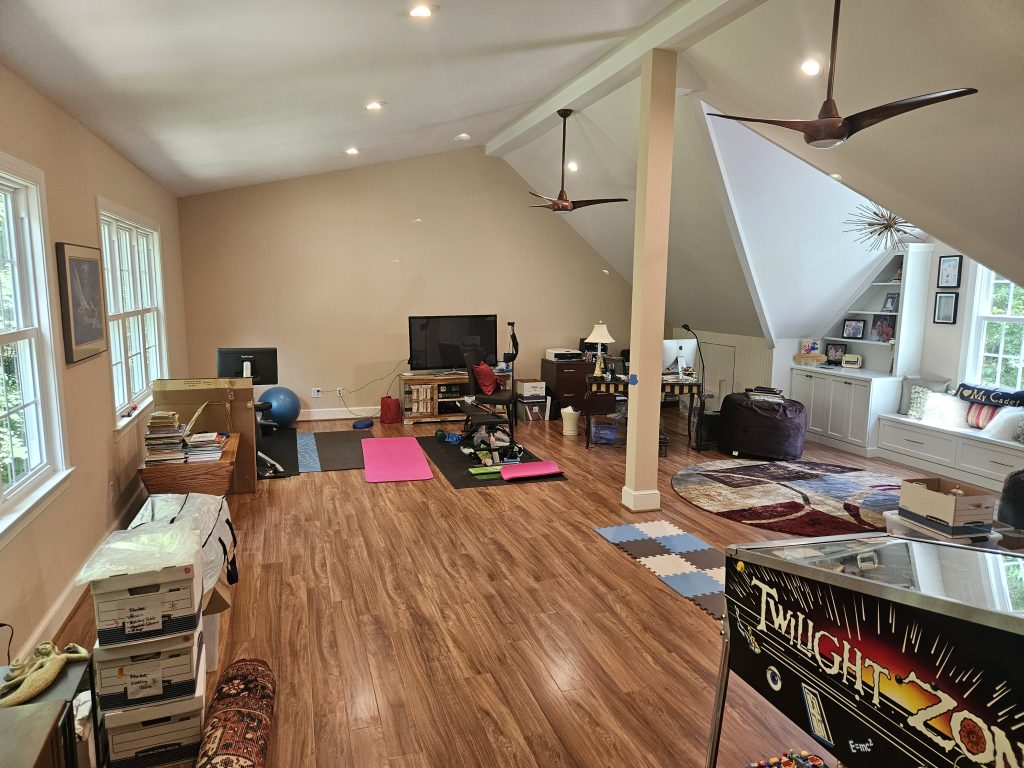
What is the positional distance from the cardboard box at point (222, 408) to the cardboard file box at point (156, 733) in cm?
330

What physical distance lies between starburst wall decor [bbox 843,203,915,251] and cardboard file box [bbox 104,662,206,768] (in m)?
6.40

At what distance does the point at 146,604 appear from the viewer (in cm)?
225

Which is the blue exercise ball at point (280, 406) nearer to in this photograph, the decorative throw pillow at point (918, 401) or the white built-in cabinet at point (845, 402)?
the white built-in cabinet at point (845, 402)

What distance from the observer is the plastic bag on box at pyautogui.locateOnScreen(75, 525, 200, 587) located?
222 centimetres

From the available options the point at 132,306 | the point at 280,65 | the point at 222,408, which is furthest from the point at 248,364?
the point at 280,65

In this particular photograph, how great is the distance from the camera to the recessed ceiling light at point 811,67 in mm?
3947

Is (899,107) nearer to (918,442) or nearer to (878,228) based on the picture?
(878,228)

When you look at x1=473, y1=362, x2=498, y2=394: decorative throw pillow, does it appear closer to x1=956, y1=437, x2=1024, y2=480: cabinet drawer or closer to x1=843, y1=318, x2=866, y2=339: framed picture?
x1=843, y1=318, x2=866, y2=339: framed picture

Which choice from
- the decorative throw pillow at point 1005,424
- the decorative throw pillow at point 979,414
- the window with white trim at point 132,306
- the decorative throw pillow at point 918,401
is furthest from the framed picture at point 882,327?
the window with white trim at point 132,306

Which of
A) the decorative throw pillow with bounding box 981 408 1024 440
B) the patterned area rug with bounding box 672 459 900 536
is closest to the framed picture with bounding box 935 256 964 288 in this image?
the decorative throw pillow with bounding box 981 408 1024 440

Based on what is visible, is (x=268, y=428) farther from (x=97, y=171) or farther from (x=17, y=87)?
(x=17, y=87)

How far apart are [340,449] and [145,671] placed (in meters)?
4.72

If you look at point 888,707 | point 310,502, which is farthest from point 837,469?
point 888,707

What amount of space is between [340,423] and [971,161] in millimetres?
6713
